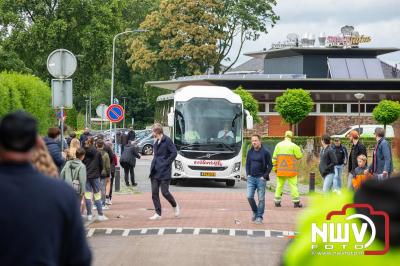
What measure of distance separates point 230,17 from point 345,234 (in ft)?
215

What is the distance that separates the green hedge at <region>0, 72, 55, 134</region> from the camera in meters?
25.3

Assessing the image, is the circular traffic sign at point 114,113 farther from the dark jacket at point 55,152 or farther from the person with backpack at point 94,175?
the dark jacket at point 55,152

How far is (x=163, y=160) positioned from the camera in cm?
1730

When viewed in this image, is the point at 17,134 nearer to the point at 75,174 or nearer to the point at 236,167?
the point at 75,174

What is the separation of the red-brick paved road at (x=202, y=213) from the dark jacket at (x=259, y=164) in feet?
3.08

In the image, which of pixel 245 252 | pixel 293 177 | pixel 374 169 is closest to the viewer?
pixel 245 252

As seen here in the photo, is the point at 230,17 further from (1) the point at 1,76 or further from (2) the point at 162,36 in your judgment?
(1) the point at 1,76

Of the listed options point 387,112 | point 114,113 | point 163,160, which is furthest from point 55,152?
point 387,112

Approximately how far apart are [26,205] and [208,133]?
25.2 meters

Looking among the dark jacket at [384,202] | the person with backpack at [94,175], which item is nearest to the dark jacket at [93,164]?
the person with backpack at [94,175]

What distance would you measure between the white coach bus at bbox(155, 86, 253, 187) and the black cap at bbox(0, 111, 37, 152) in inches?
960

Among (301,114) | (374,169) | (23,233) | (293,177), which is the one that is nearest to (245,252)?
(374,169)

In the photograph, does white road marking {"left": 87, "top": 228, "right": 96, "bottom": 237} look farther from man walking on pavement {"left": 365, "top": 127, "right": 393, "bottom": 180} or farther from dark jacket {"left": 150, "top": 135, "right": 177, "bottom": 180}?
man walking on pavement {"left": 365, "top": 127, "right": 393, "bottom": 180}

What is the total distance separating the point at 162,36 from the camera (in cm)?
6831
